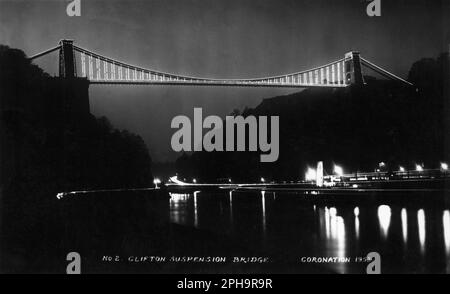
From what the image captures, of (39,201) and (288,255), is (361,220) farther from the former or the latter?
(39,201)

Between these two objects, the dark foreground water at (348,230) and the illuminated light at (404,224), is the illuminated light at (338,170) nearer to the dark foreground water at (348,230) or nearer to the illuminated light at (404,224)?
the dark foreground water at (348,230)

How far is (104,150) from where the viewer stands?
51.0 feet

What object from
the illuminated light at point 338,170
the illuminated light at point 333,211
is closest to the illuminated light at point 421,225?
the illuminated light at point 333,211

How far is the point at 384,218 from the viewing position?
32.6ft

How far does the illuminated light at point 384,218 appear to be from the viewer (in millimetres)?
8591

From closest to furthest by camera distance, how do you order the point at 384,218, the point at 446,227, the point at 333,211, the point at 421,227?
the point at 446,227
the point at 421,227
the point at 384,218
the point at 333,211

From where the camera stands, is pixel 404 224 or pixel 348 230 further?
pixel 404 224

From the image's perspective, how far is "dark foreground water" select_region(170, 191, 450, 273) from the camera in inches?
262

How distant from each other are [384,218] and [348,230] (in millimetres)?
1394
